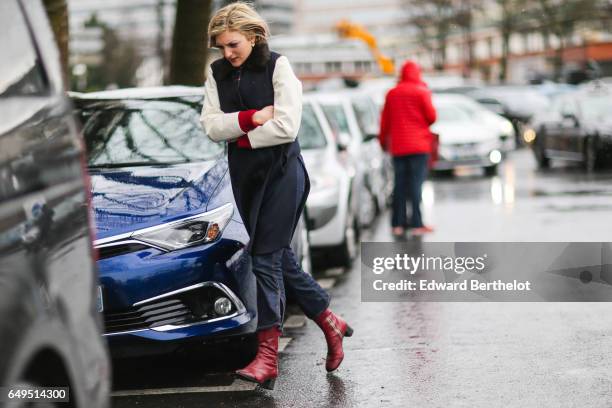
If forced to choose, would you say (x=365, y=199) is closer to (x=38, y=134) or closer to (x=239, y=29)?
(x=239, y=29)

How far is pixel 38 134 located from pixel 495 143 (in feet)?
61.1

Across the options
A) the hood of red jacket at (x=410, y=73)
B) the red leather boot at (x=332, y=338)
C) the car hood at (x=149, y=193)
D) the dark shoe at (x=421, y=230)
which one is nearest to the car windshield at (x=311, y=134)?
the hood of red jacket at (x=410, y=73)

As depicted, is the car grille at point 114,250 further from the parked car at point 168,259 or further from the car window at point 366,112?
the car window at point 366,112

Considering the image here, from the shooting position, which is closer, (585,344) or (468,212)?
(585,344)

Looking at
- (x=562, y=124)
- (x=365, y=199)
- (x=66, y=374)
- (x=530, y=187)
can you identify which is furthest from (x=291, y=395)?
(x=562, y=124)

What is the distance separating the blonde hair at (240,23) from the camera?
5.67 metres

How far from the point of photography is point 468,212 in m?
15.2

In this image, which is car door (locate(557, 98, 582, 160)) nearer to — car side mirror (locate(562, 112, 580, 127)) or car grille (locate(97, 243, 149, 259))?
car side mirror (locate(562, 112, 580, 127))

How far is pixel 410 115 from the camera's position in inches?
492

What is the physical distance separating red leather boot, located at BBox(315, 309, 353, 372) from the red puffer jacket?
6411 mm

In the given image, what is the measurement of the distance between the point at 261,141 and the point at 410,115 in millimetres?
6979

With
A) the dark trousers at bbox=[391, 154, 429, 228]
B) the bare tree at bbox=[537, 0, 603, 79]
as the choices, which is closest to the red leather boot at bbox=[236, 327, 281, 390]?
the dark trousers at bbox=[391, 154, 429, 228]

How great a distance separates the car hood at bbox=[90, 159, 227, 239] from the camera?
5906 millimetres

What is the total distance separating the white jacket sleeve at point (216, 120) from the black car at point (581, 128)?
633 inches
